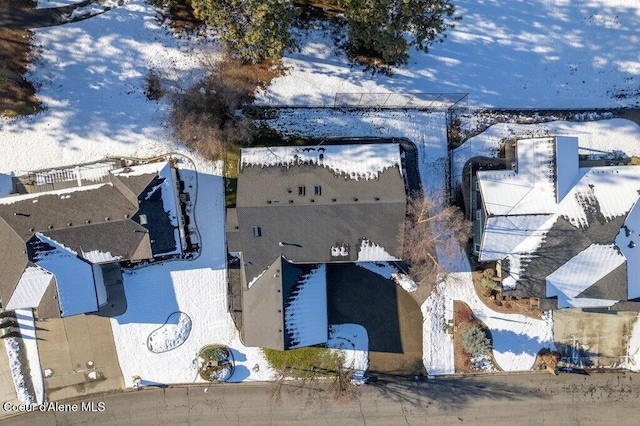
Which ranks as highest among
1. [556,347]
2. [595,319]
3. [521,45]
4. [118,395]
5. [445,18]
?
[445,18]

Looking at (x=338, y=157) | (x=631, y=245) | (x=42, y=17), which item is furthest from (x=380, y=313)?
(x=42, y=17)

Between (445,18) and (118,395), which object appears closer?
(445,18)

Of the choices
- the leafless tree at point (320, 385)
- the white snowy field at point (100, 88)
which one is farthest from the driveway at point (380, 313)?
the white snowy field at point (100, 88)

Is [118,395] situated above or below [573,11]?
below

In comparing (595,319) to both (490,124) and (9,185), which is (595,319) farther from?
(9,185)

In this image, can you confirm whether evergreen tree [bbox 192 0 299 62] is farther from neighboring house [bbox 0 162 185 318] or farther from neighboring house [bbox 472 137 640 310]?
neighboring house [bbox 472 137 640 310]

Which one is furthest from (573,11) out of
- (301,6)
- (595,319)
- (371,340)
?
(371,340)
